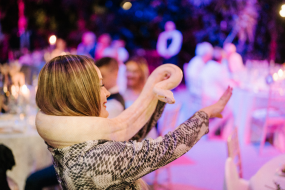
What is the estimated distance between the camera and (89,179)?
0.87m

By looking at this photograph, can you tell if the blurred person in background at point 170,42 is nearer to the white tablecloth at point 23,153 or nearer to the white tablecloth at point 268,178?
the white tablecloth at point 23,153

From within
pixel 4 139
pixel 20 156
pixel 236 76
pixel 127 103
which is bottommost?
pixel 20 156

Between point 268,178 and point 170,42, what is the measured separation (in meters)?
6.50

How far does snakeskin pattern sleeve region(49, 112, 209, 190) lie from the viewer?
858 mm

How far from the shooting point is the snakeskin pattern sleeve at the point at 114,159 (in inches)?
33.8

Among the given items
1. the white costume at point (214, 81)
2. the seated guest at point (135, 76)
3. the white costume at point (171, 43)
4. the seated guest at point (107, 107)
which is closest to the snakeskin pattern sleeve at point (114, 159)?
the seated guest at point (107, 107)

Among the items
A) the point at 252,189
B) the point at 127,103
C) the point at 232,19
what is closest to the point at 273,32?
the point at 232,19

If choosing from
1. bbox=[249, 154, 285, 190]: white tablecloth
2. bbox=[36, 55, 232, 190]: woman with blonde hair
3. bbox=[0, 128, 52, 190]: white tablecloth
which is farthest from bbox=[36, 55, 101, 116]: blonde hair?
bbox=[0, 128, 52, 190]: white tablecloth

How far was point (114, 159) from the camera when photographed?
86cm

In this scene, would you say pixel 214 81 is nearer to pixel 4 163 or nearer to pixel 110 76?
pixel 110 76

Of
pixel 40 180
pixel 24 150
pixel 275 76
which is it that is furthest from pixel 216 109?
pixel 275 76

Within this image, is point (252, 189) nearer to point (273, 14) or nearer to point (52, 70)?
point (52, 70)

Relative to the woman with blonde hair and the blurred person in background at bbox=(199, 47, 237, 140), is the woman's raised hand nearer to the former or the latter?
the woman with blonde hair

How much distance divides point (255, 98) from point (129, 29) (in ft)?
23.0
